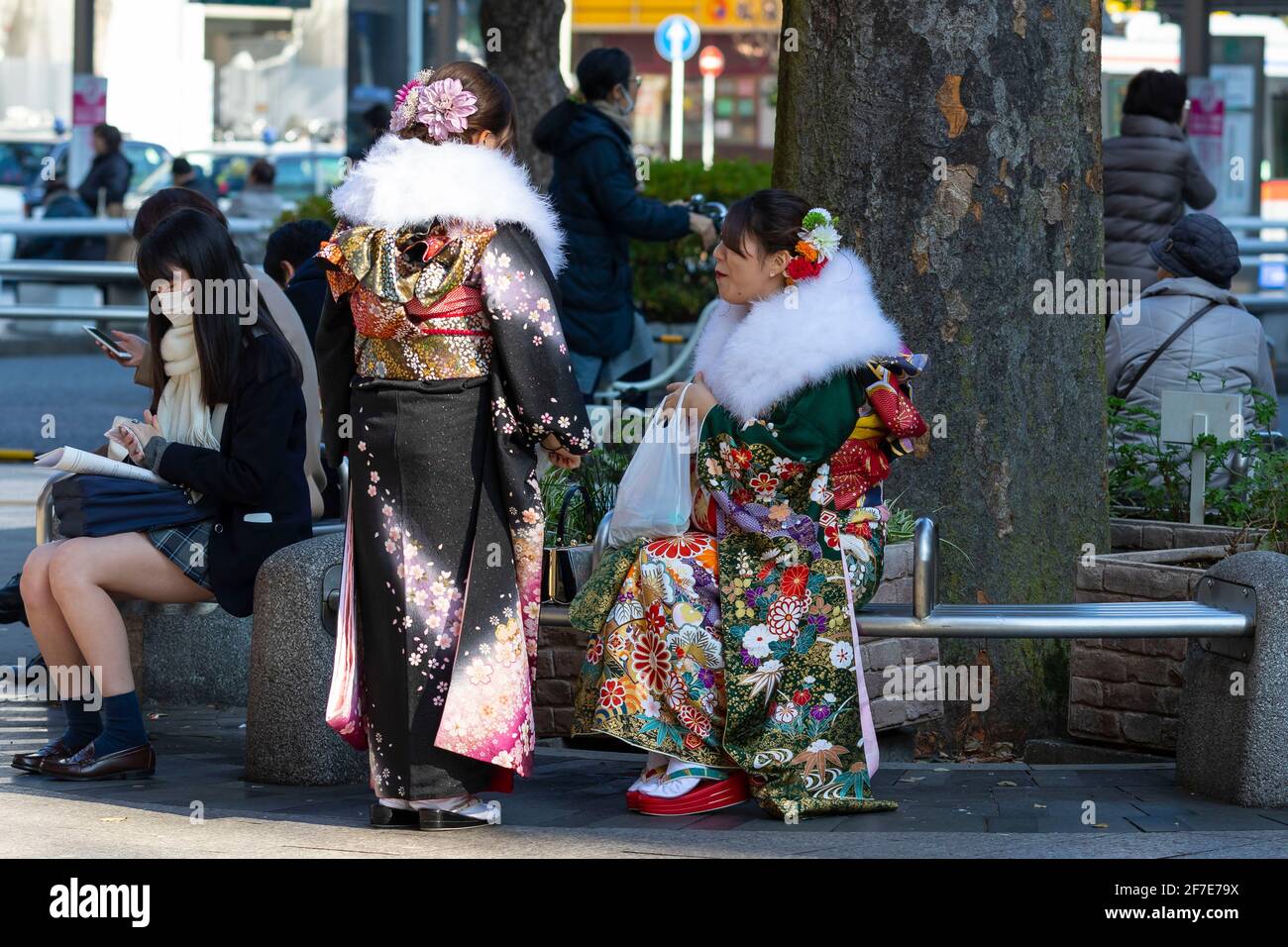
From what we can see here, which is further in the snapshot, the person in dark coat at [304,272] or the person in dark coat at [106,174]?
the person in dark coat at [106,174]

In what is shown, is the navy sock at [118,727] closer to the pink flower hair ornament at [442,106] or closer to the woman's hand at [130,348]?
the woman's hand at [130,348]

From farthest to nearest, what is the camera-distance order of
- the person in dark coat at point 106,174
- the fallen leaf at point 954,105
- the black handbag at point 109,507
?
1. the person in dark coat at point 106,174
2. the fallen leaf at point 954,105
3. the black handbag at point 109,507

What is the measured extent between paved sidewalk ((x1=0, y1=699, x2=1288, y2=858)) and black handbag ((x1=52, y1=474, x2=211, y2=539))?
2.25 ft

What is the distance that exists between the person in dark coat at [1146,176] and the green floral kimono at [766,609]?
5.11 m

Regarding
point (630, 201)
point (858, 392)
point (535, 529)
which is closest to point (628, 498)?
point (535, 529)

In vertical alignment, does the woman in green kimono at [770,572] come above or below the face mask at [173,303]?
below

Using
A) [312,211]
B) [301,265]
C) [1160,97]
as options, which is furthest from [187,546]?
[312,211]

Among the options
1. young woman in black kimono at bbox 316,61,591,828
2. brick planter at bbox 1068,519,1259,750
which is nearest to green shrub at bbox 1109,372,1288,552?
brick planter at bbox 1068,519,1259,750

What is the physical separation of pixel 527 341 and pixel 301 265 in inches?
117

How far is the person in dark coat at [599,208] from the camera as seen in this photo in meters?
9.21

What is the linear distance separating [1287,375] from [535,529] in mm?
11949

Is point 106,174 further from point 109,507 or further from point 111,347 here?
point 109,507

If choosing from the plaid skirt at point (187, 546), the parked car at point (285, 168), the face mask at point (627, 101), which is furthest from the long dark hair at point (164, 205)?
the parked car at point (285, 168)
